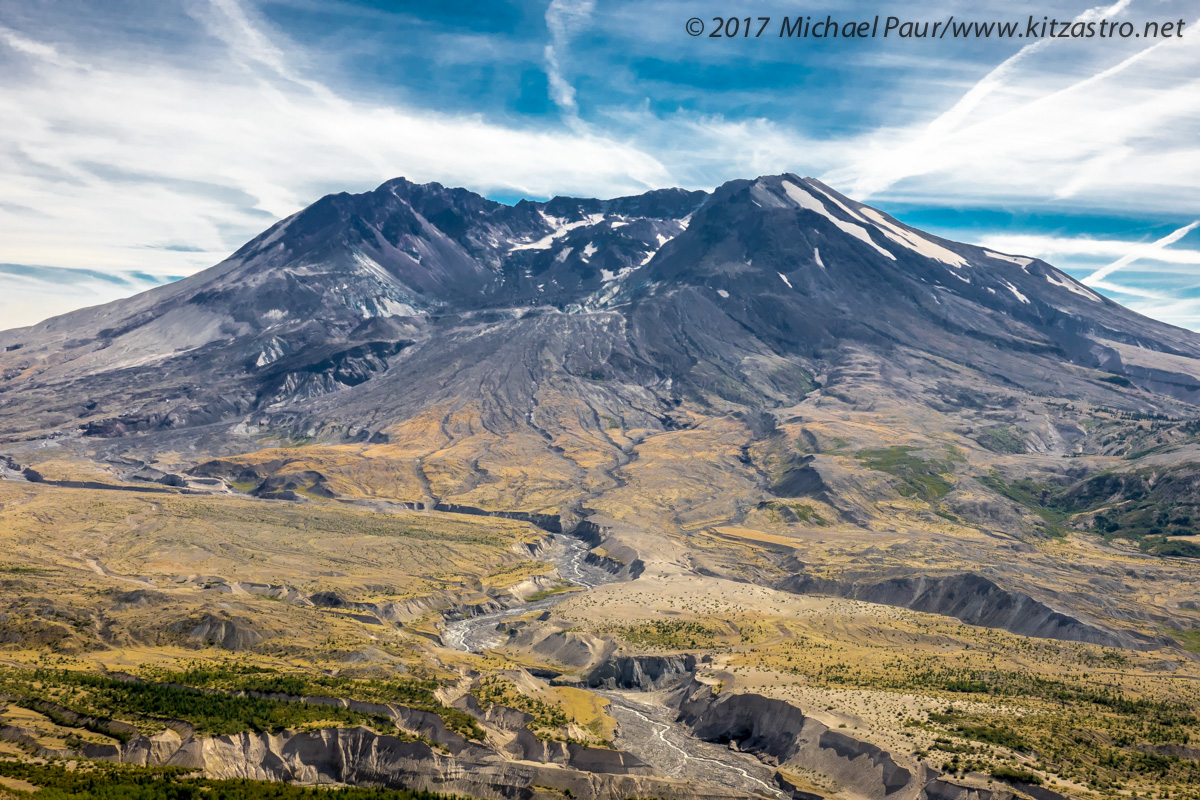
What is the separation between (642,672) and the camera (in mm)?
108438

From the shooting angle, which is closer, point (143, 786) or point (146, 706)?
point (143, 786)

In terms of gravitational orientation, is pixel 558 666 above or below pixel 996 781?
below

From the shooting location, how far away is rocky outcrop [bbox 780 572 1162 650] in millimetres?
125750

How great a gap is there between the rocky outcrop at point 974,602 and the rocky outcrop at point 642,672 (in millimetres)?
50254

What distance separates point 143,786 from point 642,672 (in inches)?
2419

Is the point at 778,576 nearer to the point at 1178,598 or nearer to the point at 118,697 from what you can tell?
the point at 1178,598

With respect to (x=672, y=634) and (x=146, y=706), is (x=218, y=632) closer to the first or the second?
(x=146, y=706)

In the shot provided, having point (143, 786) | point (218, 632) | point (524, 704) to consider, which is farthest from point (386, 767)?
point (218, 632)

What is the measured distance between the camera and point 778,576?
167 m

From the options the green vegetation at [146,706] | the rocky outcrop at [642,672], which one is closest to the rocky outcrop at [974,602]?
the rocky outcrop at [642,672]

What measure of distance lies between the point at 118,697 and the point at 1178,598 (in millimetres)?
146967

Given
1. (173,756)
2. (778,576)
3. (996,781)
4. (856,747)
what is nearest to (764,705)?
(856,747)

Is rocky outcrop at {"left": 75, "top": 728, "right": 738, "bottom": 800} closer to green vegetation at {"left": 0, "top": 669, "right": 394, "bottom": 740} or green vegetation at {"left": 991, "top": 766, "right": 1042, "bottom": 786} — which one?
green vegetation at {"left": 0, "top": 669, "right": 394, "bottom": 740}

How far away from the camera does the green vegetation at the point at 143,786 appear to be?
2175 inches
